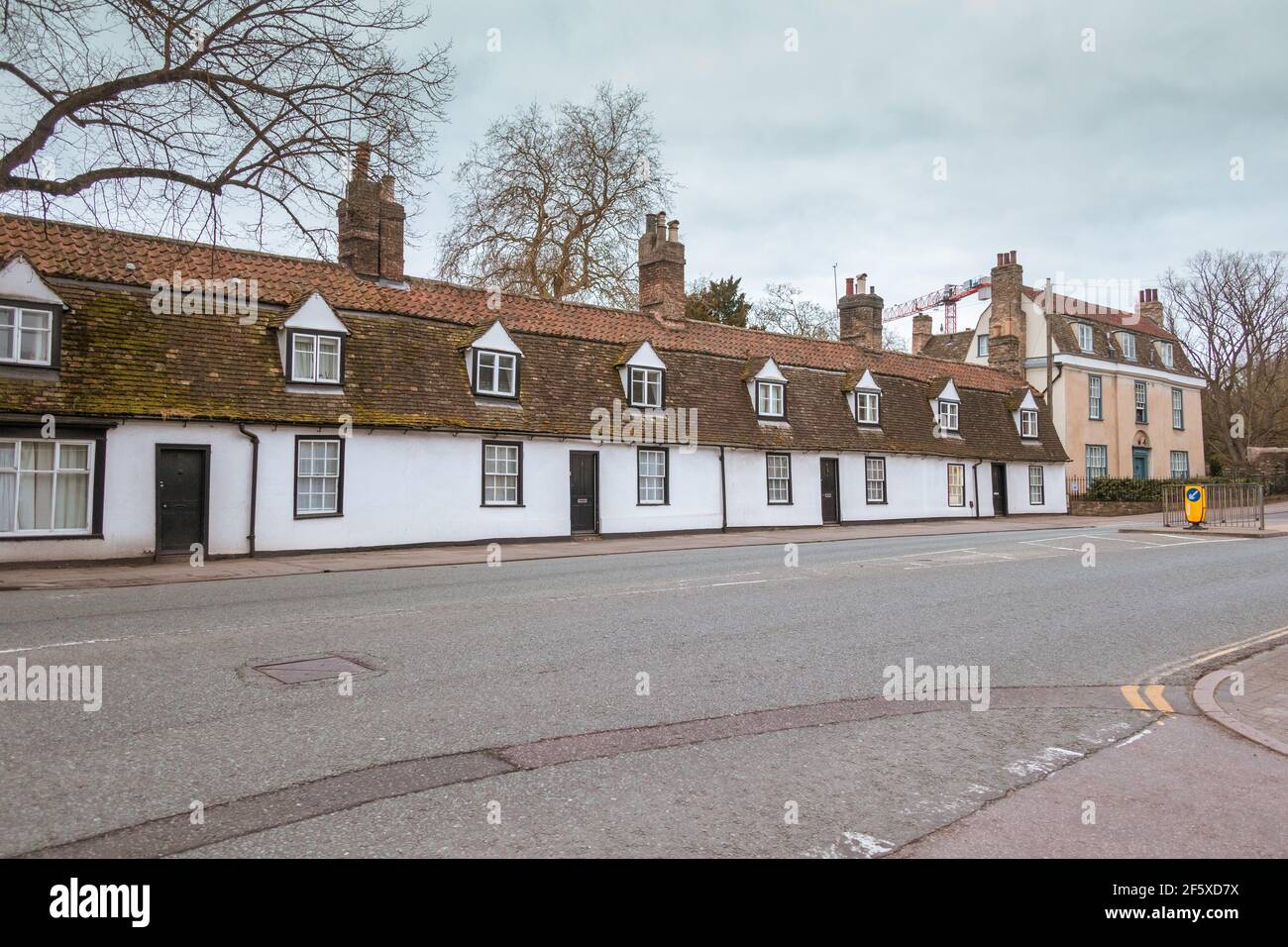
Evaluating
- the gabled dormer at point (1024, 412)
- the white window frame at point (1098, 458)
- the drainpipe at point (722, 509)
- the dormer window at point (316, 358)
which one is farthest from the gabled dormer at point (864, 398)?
the dormer window at point (316, 358)

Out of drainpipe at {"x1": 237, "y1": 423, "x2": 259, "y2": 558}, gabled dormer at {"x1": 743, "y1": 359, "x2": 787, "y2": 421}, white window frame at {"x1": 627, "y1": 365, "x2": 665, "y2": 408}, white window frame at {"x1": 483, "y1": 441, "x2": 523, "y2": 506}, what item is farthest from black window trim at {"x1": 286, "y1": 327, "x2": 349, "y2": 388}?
gabled dormer at {"x1": 743, "y1": 359, "x2": 787, "y2": 421}

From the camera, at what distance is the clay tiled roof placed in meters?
18.7

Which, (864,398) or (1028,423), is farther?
(1028,423)

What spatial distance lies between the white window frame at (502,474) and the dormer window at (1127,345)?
1572 inches

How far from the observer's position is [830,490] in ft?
105

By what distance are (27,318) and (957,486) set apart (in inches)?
1289

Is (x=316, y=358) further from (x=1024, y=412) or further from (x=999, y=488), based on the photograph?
(x=1024, y=412)

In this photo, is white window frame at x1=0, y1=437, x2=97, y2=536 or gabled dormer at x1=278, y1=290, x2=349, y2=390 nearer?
white window frame at x1=0, y1=437, x2=97, y2=536

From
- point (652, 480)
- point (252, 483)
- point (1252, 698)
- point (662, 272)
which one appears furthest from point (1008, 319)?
point (1252, 698)

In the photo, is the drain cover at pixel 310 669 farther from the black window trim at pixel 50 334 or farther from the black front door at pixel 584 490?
the black front door at pixel 584 490

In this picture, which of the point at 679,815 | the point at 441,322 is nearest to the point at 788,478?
the point at 441,322

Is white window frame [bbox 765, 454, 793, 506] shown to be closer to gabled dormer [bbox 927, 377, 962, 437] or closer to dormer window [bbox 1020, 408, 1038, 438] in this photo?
gabled dormer [bbox 927, 377, 962, 437]

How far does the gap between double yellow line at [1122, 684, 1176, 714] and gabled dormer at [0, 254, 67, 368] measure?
20.0 metres

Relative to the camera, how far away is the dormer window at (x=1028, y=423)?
134 ft
